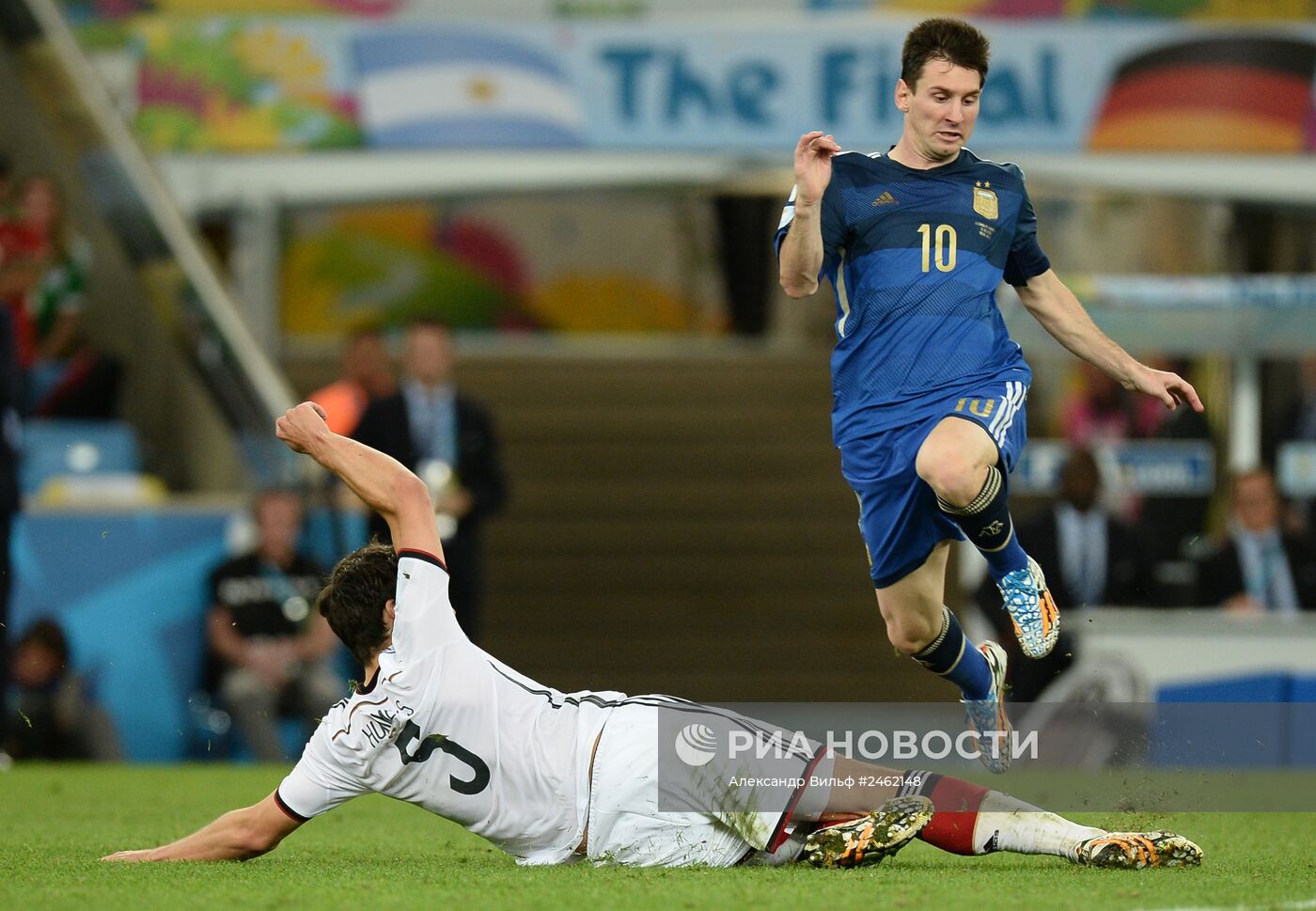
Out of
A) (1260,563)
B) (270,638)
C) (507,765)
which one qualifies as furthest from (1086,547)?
(507,765)

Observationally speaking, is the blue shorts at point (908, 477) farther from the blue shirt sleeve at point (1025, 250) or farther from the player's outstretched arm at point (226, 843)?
the player's outstretched arm at point (226, 843)

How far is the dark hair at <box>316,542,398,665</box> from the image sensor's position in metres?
5.64

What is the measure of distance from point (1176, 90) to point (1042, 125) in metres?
1.13

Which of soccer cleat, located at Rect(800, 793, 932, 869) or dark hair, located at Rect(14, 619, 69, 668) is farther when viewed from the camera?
dark hair, located at Rect(14, 619, 69, 668)

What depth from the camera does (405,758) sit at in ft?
18.4

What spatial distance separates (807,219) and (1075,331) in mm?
1177

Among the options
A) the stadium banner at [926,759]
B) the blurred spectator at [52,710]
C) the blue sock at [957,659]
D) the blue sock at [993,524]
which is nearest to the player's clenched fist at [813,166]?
the blue sock at [993,524]

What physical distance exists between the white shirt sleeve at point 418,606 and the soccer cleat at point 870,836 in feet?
4.22

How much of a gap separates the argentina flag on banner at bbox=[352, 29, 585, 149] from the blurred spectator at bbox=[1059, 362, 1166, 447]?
4451 mm

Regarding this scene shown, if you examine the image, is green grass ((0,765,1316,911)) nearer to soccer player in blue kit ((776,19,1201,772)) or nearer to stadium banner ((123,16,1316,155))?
soccer player in blue kit ((776,19,1201,772))

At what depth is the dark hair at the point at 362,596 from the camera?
564cm

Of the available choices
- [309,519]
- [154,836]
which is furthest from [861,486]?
[309,519]

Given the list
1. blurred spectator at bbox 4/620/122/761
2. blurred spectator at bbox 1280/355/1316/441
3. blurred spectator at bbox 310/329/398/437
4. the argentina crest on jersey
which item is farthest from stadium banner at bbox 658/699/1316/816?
blurred spectator at bbox 1280/355/1316/441

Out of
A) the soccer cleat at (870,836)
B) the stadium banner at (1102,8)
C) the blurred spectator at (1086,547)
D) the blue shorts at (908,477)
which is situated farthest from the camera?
the stadium banner at (1102,8)
